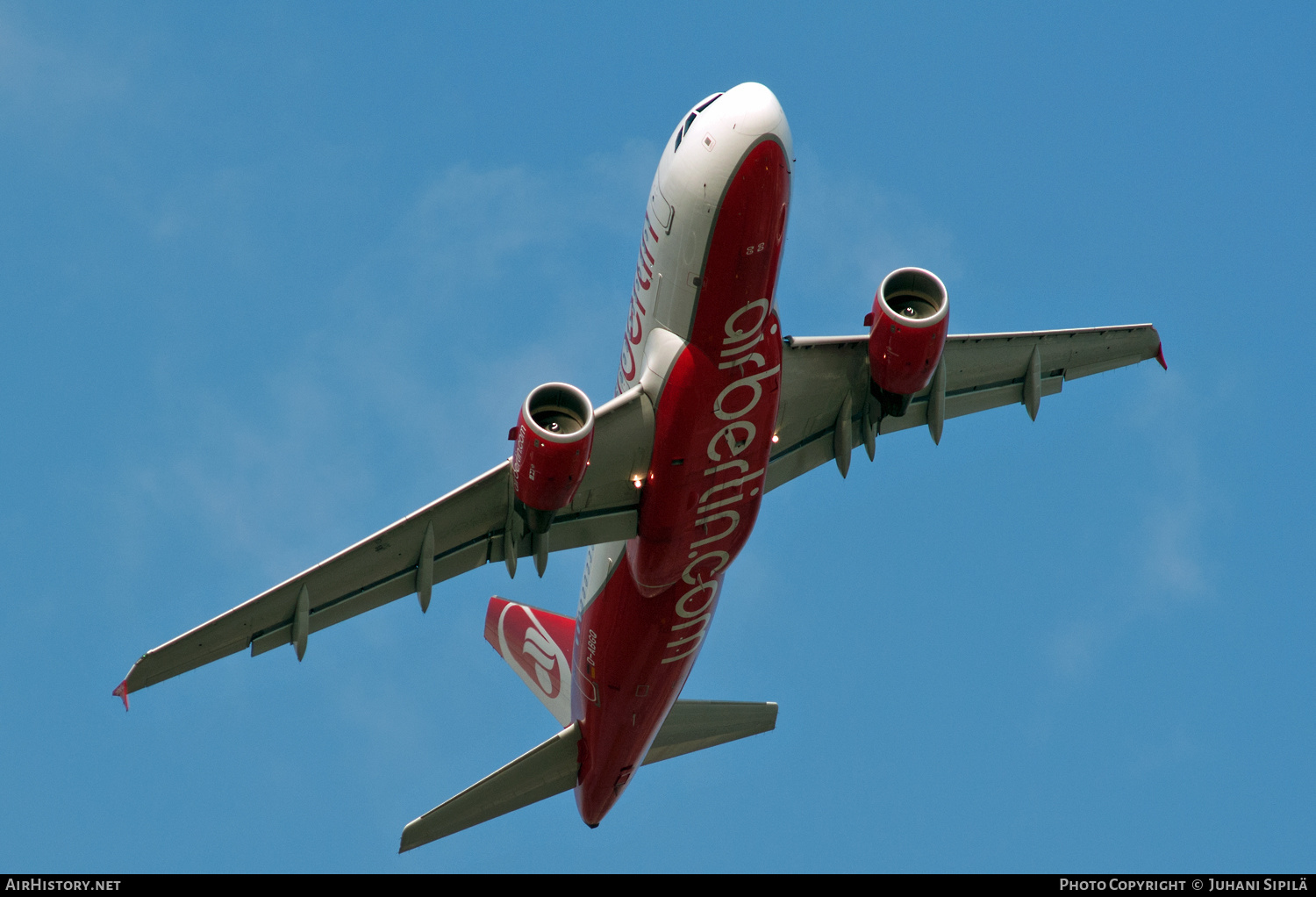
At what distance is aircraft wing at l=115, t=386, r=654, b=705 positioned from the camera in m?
30.0

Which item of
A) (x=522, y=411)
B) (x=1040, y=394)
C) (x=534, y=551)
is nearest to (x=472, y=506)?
(x=534, y=551)

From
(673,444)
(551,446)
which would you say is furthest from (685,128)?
(551,446)

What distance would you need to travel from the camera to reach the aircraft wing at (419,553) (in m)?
30.0

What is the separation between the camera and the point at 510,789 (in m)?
36.3

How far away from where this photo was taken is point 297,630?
3112cm

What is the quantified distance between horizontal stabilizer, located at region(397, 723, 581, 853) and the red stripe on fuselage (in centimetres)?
127

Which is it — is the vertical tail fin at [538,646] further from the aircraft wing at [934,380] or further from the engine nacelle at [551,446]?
the engine nacelle at [551,446]

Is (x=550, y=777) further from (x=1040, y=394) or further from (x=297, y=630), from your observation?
(x=1040, y=394)

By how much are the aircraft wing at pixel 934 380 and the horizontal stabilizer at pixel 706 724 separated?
6.91 m

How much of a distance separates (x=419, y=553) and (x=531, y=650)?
8.18 meters

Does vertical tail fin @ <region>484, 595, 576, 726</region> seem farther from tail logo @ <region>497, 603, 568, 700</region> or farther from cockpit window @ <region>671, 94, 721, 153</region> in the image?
cockpit window @ <region>671, 94, 721, 153</region>

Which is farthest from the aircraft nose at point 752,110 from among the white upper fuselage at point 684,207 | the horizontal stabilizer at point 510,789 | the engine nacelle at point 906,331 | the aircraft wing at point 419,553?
the horizontal stabilizer at point 510,789

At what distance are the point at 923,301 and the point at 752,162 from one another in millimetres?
5291

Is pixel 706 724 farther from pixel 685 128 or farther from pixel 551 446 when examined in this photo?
pixel 685 128
